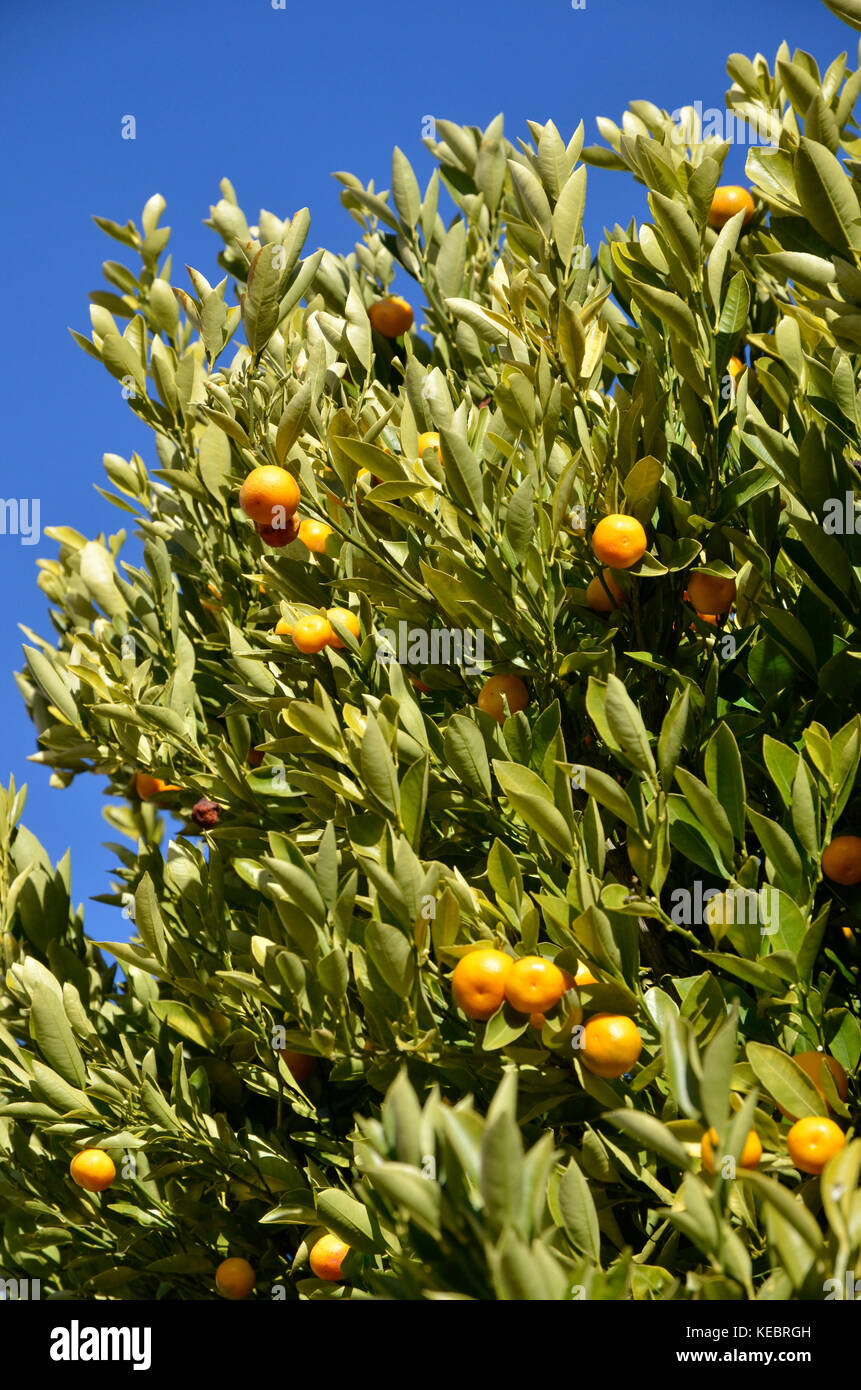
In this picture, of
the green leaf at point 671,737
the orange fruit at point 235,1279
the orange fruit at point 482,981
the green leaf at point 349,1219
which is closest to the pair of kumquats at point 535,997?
the orange fruit at point 482,981

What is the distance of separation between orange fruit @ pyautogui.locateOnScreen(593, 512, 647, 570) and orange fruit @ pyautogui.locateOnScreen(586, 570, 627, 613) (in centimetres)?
23

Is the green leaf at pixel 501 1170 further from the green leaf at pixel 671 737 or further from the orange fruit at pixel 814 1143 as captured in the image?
the green leaf at pixel 671 737

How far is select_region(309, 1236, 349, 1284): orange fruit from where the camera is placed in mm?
2340

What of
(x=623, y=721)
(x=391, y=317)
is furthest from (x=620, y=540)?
(x=391, y=317)

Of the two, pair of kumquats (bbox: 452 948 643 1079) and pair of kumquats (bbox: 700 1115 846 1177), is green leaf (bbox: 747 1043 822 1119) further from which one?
pair of kumquats (bbox: 452 948 643 1079)

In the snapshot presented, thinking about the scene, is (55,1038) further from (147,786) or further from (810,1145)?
(810,1145)

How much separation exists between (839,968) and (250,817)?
1.55 meters

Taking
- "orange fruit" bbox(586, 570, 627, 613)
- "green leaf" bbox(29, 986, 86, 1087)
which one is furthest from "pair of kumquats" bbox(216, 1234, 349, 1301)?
"orange fruit" bbox(586, 570, 627, 613)

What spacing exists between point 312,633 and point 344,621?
0.47ft

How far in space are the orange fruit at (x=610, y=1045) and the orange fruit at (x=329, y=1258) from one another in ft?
2.75

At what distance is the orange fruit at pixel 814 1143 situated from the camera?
1.74 m

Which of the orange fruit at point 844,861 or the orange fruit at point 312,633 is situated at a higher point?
the orange fruit at point 312,633
